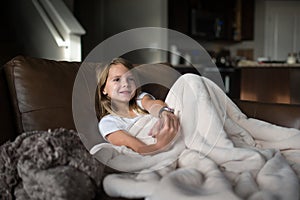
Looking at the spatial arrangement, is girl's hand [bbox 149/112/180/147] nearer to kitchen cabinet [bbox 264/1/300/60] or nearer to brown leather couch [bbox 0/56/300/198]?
brown leather couch [bbox 0/56/300/198]

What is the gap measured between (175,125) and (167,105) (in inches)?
8.7

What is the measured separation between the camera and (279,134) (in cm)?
151

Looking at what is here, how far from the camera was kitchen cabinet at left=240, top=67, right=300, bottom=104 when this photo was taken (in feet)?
12.6

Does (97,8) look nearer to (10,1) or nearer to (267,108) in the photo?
(10,1)

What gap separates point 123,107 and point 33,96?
391mm

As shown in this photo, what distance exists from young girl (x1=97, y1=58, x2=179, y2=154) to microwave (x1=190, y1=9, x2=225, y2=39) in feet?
13.0

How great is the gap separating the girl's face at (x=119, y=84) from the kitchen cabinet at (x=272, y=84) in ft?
9.11

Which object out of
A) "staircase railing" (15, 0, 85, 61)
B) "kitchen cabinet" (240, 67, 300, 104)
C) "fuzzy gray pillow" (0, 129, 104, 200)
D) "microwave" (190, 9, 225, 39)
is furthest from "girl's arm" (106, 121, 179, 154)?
"microwave" (190, 9, 225, 39)

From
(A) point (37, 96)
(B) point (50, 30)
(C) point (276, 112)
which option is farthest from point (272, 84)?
(A) point (37, 96)

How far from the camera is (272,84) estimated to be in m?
3.96

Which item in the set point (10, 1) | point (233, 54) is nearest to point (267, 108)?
point (10, 1)

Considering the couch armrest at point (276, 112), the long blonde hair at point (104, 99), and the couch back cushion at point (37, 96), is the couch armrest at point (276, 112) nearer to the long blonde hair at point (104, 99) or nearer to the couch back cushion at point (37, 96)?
the long blonde hair at point (104, 99)

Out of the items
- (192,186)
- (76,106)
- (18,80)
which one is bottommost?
(192,186)

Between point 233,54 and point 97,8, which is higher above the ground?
point 97,8
